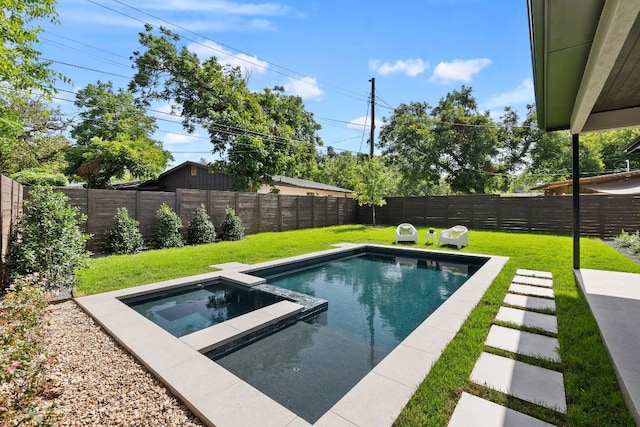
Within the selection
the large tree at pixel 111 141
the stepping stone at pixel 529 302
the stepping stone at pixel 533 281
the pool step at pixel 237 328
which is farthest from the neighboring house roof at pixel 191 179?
the stepping stone at pixel 529 302

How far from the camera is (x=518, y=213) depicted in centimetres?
1362

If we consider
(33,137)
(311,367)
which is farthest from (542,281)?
(33,137)

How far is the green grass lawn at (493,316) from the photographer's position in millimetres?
2072

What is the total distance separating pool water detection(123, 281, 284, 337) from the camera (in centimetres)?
421

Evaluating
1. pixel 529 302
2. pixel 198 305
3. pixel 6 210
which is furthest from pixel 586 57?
pixel 6 210

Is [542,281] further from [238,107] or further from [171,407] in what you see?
[238,107]

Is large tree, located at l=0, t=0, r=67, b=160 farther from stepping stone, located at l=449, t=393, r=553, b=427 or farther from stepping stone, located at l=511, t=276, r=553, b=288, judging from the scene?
stepping stone, located at l=511, t=276, r=553, b=288

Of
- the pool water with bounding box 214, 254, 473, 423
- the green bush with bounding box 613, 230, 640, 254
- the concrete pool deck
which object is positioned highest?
the green bush with bounding box 613, 230, 640, 254

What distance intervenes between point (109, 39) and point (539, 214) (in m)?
19.3

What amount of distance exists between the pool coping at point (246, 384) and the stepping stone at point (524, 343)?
398 mm

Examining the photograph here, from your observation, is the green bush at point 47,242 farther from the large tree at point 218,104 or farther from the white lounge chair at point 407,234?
the large tree at point 218,104

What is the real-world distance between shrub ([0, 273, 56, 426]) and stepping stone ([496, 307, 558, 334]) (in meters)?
4.36

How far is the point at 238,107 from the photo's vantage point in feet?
60.0

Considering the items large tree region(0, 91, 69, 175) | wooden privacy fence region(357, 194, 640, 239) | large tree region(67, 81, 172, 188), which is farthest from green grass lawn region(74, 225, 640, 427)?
large tree region(0, 91, 69, 175)
